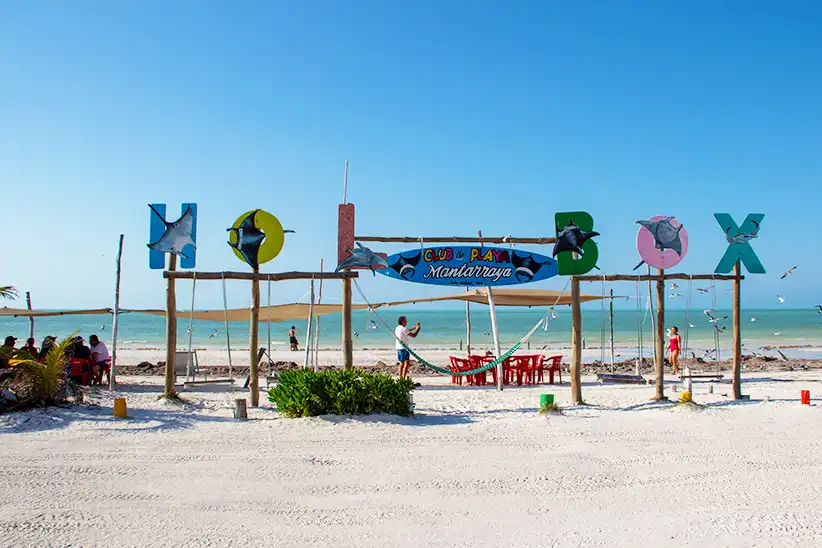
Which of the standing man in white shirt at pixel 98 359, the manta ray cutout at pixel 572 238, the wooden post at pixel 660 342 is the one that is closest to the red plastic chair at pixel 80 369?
the standing man in white shirt at pixel 98 359

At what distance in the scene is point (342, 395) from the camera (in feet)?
26.3

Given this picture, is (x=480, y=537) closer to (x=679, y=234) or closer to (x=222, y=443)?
(x=222, y=443)

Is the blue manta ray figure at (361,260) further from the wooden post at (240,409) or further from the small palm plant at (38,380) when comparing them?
the small palm plant at (38,380)

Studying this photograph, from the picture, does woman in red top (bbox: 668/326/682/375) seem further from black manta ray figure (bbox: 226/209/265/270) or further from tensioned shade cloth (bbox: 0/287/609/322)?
black manta ray figure (bbox: 226/209/265/270)

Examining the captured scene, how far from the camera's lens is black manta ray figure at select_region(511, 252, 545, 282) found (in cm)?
1084

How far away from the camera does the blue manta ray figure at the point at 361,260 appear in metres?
9.35

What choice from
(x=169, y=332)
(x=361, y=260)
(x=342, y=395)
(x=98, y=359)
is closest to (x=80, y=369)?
(x=98, y=359)

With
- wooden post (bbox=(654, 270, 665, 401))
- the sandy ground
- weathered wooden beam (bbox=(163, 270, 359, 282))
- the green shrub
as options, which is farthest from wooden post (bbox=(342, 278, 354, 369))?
wooden post (bbox=(654, 270, 665, 401))

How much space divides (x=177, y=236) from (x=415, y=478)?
5652 millimetres

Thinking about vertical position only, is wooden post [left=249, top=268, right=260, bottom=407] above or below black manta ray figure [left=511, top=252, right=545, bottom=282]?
below

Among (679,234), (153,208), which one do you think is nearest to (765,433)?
(679,234)

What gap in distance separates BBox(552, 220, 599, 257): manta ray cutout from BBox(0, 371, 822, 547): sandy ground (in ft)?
8.08

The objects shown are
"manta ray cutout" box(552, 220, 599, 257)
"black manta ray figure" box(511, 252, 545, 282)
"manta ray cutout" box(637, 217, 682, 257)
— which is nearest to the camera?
"manta ray cutout" box(637, 217, 682, 257)

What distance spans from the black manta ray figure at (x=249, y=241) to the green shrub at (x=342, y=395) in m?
1.93
